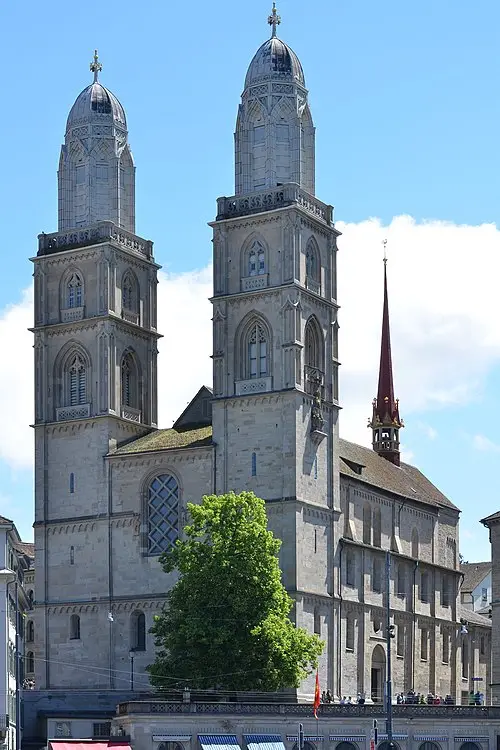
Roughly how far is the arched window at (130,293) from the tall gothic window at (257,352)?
981 cm

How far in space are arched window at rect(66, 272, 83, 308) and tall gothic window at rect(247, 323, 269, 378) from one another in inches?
448

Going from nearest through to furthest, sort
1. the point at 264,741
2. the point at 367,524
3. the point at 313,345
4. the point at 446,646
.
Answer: the point at 264,741, the point at 313,345, the point at 367,524, the point at 446,646

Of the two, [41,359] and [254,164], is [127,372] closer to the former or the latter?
[41,359]

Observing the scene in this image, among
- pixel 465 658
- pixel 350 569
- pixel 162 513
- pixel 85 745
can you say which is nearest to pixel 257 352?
pixel 162 513

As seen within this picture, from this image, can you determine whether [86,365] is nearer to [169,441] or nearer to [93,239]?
[169,441]

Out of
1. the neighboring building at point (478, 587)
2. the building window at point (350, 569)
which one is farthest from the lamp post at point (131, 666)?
the neighboring building at point (478, 587)

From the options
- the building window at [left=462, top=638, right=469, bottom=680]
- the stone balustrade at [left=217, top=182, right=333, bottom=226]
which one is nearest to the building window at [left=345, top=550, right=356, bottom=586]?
the stone balustrade at [left=217, top=182, right=333, bottom=226]

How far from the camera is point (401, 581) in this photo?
115m

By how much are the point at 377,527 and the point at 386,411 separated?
79.6 ft

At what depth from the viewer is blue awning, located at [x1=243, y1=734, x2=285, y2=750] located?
79812 millimetres

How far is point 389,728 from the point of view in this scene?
7494 centimetres

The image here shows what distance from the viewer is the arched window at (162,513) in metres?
102

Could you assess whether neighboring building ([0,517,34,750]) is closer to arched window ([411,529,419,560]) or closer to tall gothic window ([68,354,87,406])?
tall gothic window ([68,354,87,406])

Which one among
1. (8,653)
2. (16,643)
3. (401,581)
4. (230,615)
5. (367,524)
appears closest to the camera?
(8,653)
